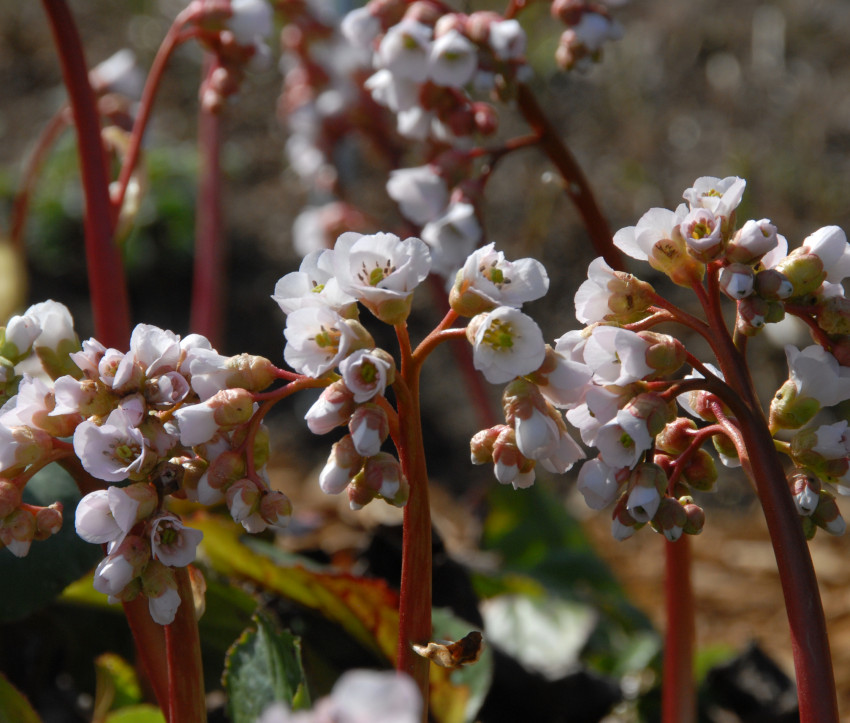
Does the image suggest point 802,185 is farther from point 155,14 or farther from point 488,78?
point 155,14

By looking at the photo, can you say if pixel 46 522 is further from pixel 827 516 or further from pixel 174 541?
pixel 827 516

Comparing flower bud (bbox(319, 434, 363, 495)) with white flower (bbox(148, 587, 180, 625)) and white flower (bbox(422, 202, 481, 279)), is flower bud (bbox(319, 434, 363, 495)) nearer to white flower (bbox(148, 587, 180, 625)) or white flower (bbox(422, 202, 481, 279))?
white flower (bbox(148, 587, 180, 625))

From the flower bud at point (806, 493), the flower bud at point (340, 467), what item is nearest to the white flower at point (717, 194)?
the flower bud at point (806, 493)

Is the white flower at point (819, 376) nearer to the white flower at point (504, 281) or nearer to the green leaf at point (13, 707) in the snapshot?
the white flower at point (504, 281)

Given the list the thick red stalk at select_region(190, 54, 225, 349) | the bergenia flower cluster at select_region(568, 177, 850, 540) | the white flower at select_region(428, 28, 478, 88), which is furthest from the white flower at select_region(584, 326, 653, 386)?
the thick red stalk at select_region(190, 54, 225, 349)

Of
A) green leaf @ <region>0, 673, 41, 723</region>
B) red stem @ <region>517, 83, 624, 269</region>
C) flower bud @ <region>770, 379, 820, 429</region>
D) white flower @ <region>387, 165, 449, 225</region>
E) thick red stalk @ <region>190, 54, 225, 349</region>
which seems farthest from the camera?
thick red stalk @ <region>190, 54, 225, 349</region>
